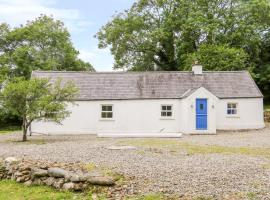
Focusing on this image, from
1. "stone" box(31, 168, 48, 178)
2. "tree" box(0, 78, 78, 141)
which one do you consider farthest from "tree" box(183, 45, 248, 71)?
"stone" box(31, 168, 48, 178)

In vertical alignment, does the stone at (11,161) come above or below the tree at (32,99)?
below

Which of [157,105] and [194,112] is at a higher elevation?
[157,105]

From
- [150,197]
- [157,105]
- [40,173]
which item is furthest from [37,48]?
[150,197]

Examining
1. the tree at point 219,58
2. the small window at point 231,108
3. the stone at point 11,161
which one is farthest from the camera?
the tree at point 219,58

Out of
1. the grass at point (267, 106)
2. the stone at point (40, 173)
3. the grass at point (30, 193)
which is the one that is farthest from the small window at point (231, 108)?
the grass at point (30, 193)

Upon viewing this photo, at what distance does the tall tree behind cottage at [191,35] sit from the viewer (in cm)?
4184

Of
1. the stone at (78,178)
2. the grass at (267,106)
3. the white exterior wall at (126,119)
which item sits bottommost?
the stone at (78,178)

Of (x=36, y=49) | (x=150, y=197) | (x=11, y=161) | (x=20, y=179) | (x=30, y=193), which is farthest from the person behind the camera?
(x=36, y=49)

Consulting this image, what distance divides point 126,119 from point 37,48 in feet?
89.2

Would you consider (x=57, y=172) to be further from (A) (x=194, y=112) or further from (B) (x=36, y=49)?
(B) (x=36, y=49)

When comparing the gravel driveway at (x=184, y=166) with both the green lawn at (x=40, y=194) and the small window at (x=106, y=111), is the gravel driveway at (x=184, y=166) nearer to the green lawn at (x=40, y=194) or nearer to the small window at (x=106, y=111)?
the green lawn at (x=40, y=194)

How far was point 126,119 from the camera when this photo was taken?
29.5 metres

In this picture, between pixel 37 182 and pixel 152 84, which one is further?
pixel 152 84

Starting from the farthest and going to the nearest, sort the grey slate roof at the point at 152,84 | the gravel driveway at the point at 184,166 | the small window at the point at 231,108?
the small window at the point at 231,108 → the grey slate roof at the point at 152,84 → the gravel driveway at the point at 184,166
